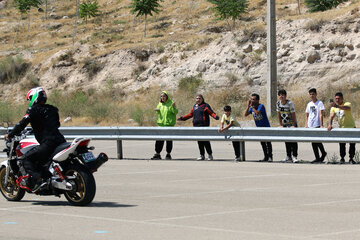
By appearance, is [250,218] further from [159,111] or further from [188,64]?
[188,64]

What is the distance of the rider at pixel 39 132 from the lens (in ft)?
34.8

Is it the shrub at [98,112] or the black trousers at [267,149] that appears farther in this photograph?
the shrub at [98,112]

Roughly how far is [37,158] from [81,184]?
85 cm

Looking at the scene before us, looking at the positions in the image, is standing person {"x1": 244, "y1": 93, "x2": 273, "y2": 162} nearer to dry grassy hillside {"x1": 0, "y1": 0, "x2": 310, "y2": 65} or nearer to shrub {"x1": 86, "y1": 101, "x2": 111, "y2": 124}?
shrub {"x1": 86, "y1": 101, "x2": 111, "y2": 124}

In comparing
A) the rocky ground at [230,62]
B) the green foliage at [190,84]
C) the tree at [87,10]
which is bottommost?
the green foliage at [190,84]

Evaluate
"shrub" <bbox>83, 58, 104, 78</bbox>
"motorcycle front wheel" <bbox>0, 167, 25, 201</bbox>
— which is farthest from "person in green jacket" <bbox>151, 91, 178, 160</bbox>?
"shrub" <bbox>83, 58, 104, 78</bbox>

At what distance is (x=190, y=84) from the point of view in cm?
4278

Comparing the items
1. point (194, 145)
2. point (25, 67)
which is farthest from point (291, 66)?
point (25, 67)

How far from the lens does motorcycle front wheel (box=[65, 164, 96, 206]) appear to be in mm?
10250

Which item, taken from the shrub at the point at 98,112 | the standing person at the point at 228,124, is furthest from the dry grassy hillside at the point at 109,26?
the standing person at the point at 228,124

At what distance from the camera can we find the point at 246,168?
1622 cm

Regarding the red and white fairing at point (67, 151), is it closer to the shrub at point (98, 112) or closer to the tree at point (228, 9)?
the shrub at point (98, 112)

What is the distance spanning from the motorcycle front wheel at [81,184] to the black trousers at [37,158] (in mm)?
452

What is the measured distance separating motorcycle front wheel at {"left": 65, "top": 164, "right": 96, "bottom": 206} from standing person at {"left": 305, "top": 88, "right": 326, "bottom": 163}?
803cm
